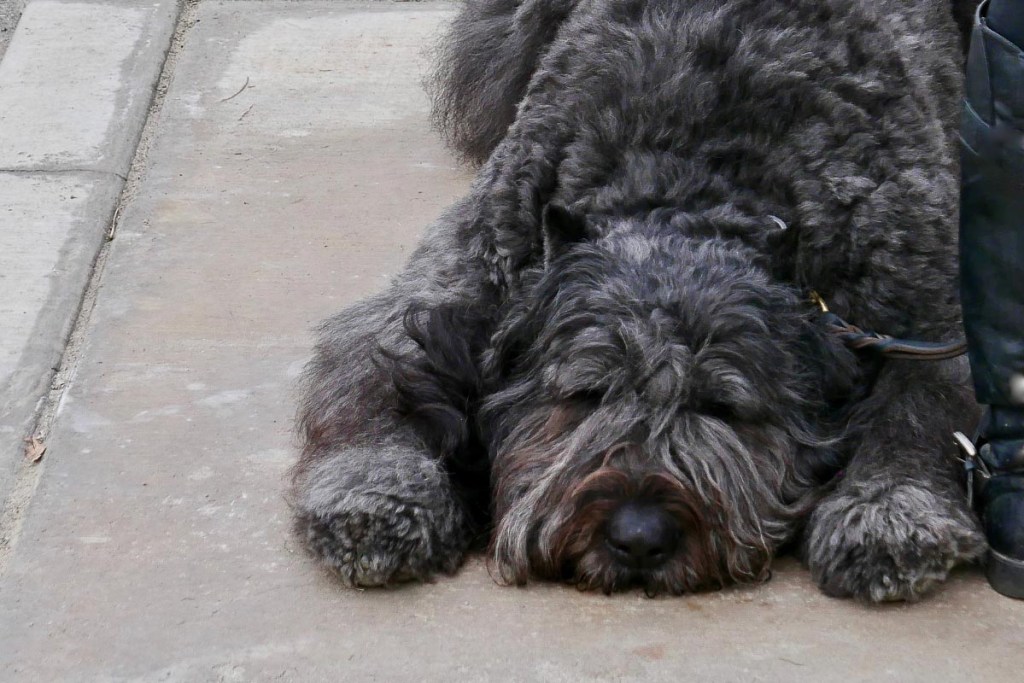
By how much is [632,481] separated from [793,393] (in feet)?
1.75

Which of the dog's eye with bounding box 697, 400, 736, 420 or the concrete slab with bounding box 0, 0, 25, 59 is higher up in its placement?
the dog's eye with bounding box 697, 400, 736, 420

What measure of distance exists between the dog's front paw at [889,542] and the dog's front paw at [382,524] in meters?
0.93

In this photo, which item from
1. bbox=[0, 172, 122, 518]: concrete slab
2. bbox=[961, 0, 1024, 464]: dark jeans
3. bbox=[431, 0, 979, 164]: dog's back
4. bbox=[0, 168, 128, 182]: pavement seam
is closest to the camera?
bbox=[961, 0, 1024, 464]: dark jeans

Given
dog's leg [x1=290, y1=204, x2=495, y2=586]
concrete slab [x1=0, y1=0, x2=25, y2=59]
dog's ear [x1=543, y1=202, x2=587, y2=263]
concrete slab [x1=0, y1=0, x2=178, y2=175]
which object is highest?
dog's ear [x1=543, y1=202, x2=587, y2=263]

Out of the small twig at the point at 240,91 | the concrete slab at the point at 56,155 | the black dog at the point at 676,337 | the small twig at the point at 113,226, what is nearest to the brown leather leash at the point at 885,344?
the black dog at the point at 676,337

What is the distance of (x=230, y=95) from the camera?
652 cm

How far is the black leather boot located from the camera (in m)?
3.13

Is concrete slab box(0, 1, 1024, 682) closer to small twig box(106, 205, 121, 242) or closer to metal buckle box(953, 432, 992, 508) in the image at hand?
small twig box(106, 205, 121, 242)

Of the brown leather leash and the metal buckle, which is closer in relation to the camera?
the metal buckle

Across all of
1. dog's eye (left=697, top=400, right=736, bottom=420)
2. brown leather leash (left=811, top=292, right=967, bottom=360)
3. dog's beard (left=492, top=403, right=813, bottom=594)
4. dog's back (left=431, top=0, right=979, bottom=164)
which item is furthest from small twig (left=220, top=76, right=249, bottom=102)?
dog's eye (left=697, top=400, right=736, bottom=420)

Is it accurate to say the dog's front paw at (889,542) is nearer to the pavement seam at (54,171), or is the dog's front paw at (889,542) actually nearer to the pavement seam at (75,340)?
the pavement seam at (75,340)

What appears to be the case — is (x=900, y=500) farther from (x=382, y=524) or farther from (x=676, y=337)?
(x=382, y=524)

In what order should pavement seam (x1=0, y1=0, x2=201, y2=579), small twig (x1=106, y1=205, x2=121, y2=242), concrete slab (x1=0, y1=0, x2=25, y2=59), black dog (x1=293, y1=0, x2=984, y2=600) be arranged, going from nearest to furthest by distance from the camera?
black dog (x1=293, y1=0, x2=984, y2=600) → pavement seam (x1=0, y1=0, x2=201, y2=579) → small twig (x1=106, y1=205, x2=121, y2=242) → concrete slab (x1=0, y1=0, x2=25, y2=59)

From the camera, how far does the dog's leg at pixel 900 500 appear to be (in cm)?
328
